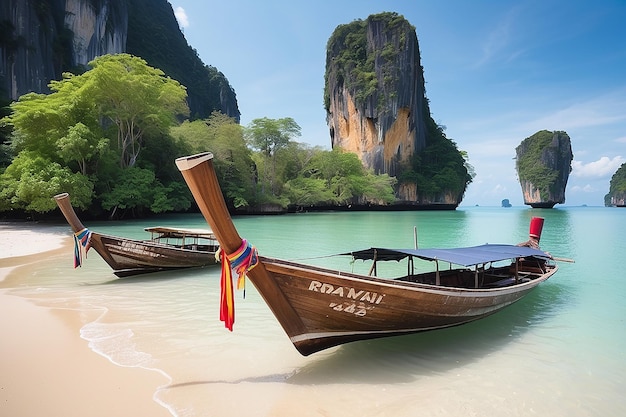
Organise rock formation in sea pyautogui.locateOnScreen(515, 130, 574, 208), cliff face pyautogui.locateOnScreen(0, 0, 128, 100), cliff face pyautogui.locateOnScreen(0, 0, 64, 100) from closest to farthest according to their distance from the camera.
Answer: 1. cliff face pyautogui.locateOnScreen(0, 0, 64, 100)
2. cliff face pyautogui.locateOnScreen(0, 0, 128, 100)
3. rock formation in sea pyautogui.locateOnScreen(515, 130, 574, 208)

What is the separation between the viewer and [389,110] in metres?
54.2

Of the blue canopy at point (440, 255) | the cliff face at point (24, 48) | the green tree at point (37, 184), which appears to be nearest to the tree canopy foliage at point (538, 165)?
the blue canopy at point (440, 255)

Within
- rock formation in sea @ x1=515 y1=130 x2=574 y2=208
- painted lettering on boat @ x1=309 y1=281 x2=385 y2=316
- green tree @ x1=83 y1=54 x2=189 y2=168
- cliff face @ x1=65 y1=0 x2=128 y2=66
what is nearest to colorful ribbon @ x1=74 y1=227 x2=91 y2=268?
painted lettering on boat @ x1=309 y1=281 x2=385 y2=316

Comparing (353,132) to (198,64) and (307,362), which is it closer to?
(198,64)

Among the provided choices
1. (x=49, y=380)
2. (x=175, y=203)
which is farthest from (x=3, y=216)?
(x=49, y=380)

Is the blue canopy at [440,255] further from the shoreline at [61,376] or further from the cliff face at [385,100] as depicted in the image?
the cliff face at [385,100]

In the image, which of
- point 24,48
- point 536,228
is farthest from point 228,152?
point 536,228

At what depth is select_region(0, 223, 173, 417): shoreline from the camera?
3002mm

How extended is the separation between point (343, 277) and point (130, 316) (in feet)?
12.8

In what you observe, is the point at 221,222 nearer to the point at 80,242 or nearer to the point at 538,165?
the point at 80,242

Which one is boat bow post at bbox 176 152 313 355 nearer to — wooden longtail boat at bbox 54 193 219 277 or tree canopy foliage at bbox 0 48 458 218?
wooden longtail boat at bbox 54 193 219 277

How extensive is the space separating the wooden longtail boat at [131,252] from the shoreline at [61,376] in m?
2.14

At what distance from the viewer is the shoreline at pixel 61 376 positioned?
9.85ft

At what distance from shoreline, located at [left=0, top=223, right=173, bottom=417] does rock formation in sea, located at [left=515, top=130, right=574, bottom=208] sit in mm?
87404
